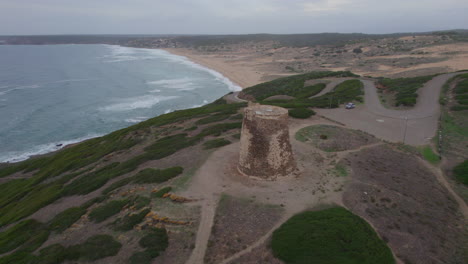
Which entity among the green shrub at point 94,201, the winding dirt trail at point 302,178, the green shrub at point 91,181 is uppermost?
the winding dirt trail at point 302,178

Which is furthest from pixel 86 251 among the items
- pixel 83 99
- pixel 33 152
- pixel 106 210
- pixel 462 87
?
pixel 83 99

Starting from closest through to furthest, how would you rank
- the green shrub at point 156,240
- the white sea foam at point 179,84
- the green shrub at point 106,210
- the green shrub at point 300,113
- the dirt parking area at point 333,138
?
1. the green shrub at point 156,240
2. the green shrub at point 106,210
3. the dirt parking area at point 333,138
4. the green shrub at point 300,113
5. the white sea foam at point 179,84

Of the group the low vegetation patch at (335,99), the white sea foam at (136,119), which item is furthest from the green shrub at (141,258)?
the white sea foam at (136,119)

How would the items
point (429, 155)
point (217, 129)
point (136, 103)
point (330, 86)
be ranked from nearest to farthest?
point (429, 155), point (217, 129), point (330, 86), point (136, 103)

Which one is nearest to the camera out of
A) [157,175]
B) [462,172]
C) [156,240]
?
[156,240]

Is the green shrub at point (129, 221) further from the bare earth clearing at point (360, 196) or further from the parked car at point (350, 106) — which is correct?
the parked car at point (350, 106)

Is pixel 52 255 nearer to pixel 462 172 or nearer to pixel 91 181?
pixel 91 181

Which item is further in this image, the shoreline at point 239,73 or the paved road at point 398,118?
the shoreline at point 239,73

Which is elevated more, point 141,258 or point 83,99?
point 141,258
